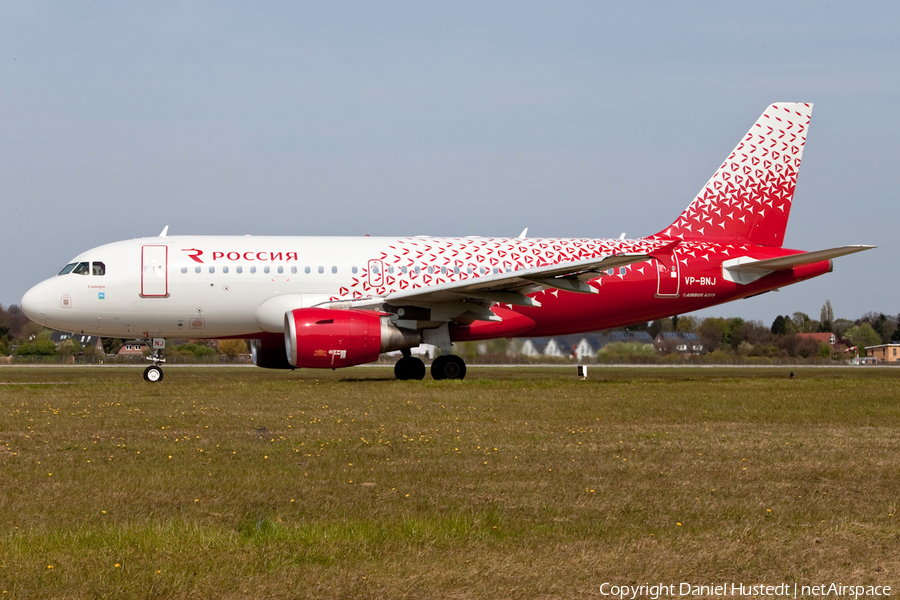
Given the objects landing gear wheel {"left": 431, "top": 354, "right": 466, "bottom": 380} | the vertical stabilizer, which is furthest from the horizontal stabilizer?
landing gear wheel {"left": 431, "top": 354, "right": 466, "bottom": 380}

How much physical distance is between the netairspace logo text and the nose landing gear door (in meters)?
19.6

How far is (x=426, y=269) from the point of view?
2420 centimetres

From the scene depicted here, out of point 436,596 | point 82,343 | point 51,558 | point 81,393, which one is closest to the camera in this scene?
point 436,596

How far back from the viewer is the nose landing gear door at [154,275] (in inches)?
904

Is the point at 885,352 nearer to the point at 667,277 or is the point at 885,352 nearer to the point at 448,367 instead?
the point at 667,277

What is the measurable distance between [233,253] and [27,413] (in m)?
10.3

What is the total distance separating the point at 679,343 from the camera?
134ft

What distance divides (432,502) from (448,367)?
52.3ft

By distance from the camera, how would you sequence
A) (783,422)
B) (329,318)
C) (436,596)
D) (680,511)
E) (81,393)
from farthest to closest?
(329,318)
(81,393)
(783,422)
(680,511)
(436,596)

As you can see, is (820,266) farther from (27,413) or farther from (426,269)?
(27,413)

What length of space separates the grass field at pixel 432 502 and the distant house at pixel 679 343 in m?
25.0

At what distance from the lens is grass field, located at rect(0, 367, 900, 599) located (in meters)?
5.34

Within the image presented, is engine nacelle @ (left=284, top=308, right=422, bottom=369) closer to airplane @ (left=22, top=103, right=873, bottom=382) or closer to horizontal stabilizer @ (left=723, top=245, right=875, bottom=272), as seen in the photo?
airplane @ (left=22, top=103, right=873, bottom=382)

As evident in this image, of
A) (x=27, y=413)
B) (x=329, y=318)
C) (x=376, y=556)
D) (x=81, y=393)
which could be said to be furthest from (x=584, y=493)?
(x=329, y=318)
